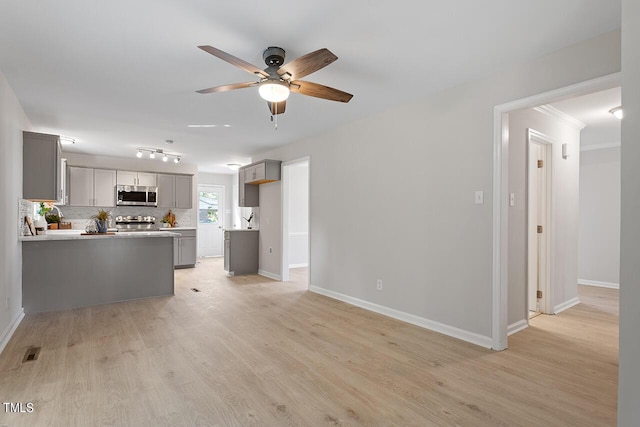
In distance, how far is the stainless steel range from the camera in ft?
25.0

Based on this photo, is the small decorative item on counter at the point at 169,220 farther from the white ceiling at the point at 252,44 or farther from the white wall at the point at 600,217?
the white wall at the point at 600,217

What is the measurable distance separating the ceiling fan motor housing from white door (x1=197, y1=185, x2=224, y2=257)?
25.6 ft

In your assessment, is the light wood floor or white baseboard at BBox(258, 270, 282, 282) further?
white baseboard at BBox(258, 270, 282, 282)

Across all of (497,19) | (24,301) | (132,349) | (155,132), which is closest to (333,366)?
(132,349)

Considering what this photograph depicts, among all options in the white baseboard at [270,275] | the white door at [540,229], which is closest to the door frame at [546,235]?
the white door at [540,229]

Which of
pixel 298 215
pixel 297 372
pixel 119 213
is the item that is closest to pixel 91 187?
pixel 119 213

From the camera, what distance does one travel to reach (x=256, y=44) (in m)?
2.56

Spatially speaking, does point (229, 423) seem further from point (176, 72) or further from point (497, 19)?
point (497, 19)

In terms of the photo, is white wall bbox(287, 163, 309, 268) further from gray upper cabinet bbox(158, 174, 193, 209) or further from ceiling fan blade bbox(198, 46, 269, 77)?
ceiling fan blade bbox(198, 46, 269, 77)

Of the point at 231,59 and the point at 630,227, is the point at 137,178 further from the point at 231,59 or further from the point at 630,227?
the point at 630,227

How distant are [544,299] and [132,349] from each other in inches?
184

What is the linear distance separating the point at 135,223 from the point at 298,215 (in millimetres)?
3752

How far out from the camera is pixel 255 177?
Answer: 21.3ft

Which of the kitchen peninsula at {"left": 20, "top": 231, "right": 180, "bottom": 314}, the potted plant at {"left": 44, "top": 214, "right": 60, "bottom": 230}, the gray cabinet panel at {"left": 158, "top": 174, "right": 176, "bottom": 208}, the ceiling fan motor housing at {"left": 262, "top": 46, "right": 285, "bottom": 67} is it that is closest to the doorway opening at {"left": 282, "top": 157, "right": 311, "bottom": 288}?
the gray cabinet panel at {"left": 158, "top": 174, "right": 176, "bottom": 208}
